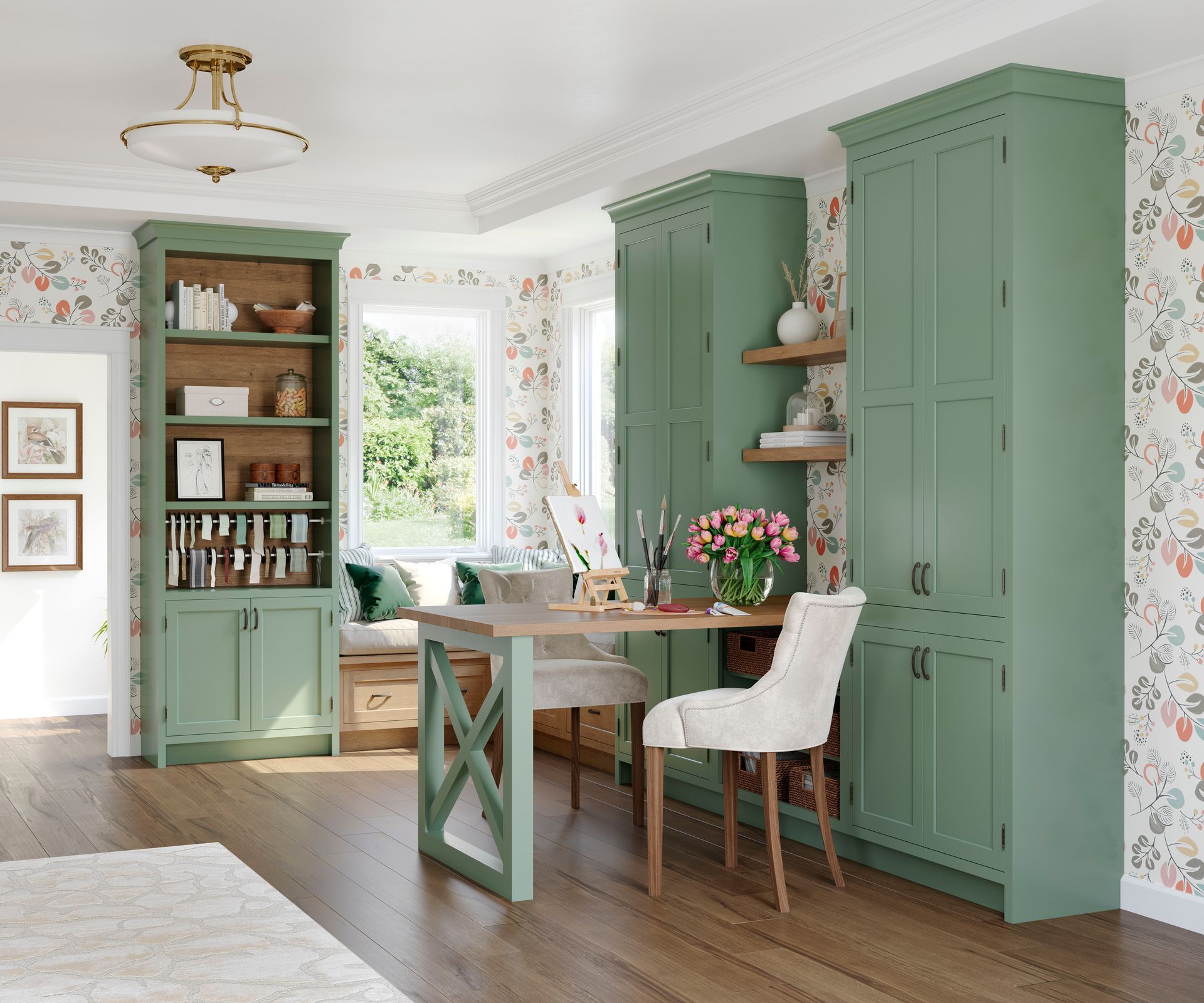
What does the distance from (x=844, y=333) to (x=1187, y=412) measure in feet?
5.16

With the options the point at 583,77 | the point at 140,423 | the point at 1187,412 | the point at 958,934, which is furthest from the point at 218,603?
the point at 1187,412

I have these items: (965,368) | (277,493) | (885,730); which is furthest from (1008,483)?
(277,493)

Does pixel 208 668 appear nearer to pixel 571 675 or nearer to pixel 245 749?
pixel 245 749

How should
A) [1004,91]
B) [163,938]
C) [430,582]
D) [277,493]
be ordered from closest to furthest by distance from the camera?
[163,938]
[1004,91]
[277,493]
[430,582]

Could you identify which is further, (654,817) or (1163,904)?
(654,817)

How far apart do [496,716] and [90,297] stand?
11.5 feet

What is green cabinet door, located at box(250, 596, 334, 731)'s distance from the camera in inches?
247

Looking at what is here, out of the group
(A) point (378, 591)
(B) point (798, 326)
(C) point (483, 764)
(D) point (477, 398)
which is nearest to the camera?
(C) point (483, 764)

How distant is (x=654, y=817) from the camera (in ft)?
13.1

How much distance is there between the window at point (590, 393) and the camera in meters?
7.13

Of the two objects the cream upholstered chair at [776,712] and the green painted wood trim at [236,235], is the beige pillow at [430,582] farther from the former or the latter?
the cream upholstered chair at [776,712]

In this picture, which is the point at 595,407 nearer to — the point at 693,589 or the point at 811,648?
the point at 693,589

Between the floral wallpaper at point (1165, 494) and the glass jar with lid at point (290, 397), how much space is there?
399 cm

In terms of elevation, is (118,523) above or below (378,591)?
above
